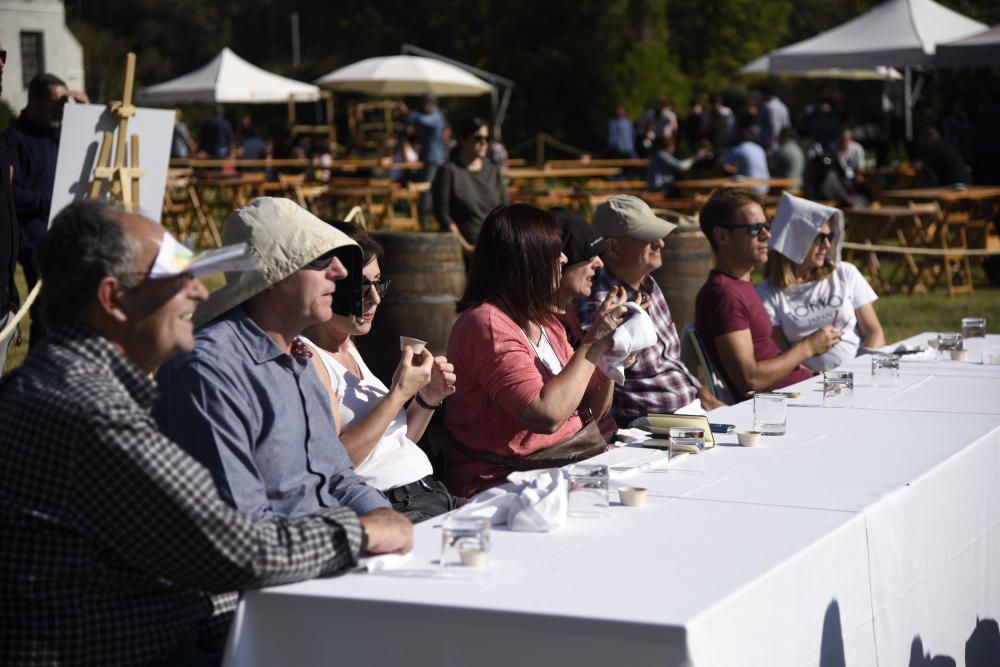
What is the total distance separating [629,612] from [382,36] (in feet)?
174

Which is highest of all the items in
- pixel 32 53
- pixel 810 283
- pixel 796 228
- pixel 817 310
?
pixel 32 53

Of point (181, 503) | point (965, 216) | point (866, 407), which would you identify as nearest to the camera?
point (181, 503)

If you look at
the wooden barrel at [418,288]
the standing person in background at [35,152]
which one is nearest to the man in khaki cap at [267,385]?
the wooden barrel at [418,288]

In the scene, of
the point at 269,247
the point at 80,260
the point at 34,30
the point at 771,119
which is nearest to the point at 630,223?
the point at 269,247

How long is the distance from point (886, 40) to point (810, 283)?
11.0 m

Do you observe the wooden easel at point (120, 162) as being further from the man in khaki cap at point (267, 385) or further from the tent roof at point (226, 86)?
the tent roof at point (226, 86)

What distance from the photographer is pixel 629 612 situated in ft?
6.89

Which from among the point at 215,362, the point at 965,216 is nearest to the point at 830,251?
the point at 215,362

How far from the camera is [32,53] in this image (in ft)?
135

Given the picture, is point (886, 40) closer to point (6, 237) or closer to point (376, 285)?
point (6, 237)

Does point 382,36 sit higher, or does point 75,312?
point 382,36

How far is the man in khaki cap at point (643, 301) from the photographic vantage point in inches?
186

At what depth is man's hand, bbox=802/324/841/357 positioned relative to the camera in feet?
15.7

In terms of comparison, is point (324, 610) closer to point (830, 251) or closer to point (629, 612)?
point (629, 612)
